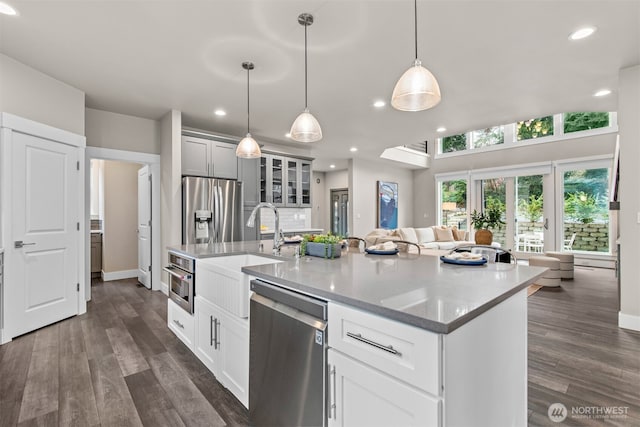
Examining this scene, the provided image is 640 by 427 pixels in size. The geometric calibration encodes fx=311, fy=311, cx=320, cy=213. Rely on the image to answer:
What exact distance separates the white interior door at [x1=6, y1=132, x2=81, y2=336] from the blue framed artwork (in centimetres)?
695

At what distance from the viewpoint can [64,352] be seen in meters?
2.68

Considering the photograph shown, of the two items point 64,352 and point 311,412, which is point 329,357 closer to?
point 311,412

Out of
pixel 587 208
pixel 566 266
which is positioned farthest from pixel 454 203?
pixel 566 266

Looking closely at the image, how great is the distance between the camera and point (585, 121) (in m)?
7.27

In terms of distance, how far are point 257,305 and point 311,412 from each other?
1.88 ft

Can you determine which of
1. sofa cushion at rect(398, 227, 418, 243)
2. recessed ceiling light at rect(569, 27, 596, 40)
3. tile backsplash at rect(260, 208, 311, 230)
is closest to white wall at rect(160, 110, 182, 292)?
tile backsplash at rect(260, 208, 311, 230)

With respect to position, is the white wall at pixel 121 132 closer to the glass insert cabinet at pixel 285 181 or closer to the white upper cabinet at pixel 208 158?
the white upper cabinet at pixel 208 158

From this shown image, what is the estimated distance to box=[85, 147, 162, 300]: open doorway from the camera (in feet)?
15.6

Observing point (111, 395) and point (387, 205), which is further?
point (387, 205)

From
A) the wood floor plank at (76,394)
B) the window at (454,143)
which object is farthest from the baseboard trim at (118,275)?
the window at (454,143)

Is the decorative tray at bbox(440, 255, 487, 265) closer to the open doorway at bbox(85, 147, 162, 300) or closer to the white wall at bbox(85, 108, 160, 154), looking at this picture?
the open doorway at bbox(85, 147, 162, 300)

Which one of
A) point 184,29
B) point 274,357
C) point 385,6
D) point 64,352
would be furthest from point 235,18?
point 64,352

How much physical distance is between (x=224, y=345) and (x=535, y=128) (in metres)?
9.14

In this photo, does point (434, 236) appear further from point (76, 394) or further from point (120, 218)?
point (76, 394)
